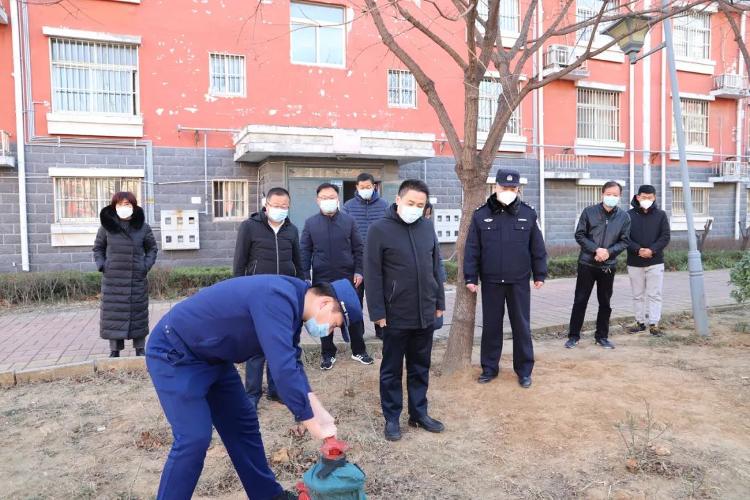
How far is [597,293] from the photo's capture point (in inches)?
239

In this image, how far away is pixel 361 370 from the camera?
17.2 ft

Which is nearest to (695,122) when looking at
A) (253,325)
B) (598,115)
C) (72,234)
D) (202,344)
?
(598,115)

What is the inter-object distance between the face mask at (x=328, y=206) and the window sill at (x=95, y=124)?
8202 millimetres

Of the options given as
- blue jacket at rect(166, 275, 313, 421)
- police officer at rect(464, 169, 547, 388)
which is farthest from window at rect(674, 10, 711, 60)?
blue jacket at rect(166, 275, 313, 421)

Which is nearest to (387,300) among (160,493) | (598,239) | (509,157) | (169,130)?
(160,493)

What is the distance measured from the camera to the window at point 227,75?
12.4m

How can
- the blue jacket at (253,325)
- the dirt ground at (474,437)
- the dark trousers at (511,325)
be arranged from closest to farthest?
the blue jacket at (253,325)
the dirt ground at (474,437)
the dark trousers at (511,325)

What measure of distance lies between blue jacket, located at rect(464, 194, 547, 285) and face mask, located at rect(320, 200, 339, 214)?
1.39 meters

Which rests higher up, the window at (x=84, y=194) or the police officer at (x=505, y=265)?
the window at (x=84, y=194)

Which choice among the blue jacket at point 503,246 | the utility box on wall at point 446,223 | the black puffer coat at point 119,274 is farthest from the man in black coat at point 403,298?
the utility box on wall at point 446,223

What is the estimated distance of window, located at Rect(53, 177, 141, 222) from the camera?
38.0 ft

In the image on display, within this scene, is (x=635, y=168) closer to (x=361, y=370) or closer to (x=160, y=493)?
(x=361, y=370)

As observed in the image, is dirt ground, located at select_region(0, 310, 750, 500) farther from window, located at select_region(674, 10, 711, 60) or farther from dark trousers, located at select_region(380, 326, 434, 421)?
window, located at select_region(674, 10, 711, 60)

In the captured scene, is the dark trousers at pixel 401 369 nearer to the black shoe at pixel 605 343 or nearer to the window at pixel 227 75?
the black shoe at pixel 605 343
